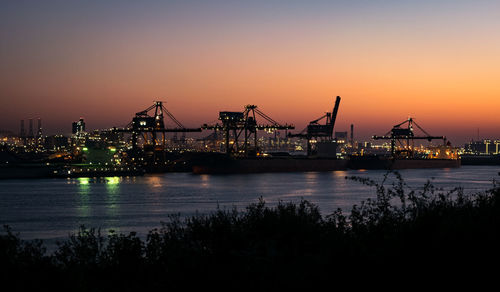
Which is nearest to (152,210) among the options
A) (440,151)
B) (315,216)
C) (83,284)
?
(315,216)

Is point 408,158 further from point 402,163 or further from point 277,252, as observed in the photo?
point 277,252

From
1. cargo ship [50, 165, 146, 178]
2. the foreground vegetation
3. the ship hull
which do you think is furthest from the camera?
the ship hull

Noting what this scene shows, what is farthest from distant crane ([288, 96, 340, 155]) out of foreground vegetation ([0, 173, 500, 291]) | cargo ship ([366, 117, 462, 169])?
foreground vegetation ([0, 173, 500, 291])

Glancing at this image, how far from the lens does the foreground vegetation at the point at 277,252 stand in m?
7.46

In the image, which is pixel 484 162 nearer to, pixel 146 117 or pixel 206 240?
pixel 146 117

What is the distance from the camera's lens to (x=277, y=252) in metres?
8.18

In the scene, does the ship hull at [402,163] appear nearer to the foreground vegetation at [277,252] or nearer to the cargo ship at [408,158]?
the cargo ship at [408,158]

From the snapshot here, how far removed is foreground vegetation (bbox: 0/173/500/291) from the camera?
24.5ft

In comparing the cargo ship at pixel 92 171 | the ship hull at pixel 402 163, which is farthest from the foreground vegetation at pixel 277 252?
the ship hull at pixel 402 163

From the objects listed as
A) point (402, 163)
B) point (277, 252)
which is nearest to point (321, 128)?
point (402, 163)

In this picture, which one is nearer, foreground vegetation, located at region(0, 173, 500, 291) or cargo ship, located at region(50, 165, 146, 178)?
foreground vegetation, located at region(0, 173, 500, 291)

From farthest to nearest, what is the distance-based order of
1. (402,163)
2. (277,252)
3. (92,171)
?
(402,163)
(92,171)
(277,252)

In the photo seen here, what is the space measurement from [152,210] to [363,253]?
28.5 m

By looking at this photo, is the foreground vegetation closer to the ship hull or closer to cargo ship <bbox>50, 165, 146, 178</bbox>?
cargo ship <bbox>50, 165, 146, 178</bbox>
